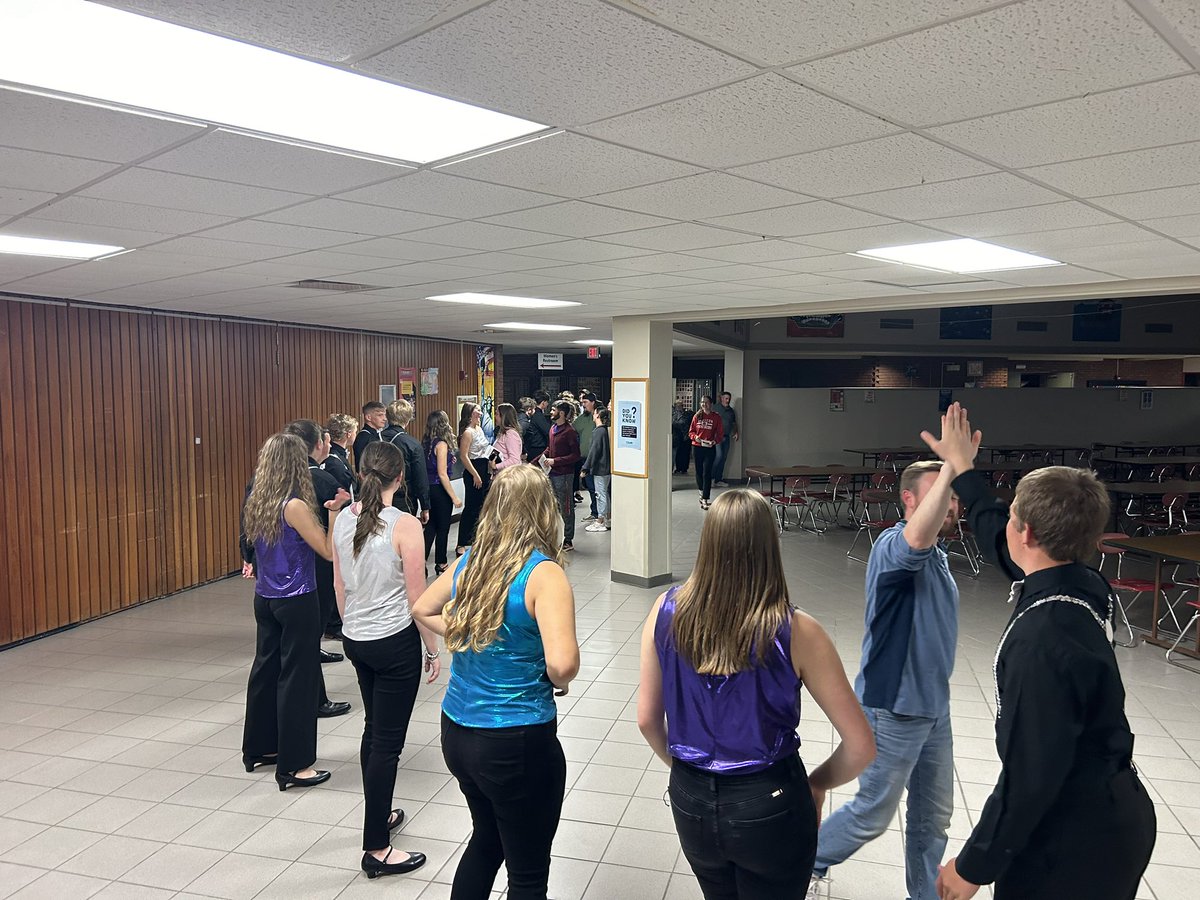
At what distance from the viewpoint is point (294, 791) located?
12.8 feet

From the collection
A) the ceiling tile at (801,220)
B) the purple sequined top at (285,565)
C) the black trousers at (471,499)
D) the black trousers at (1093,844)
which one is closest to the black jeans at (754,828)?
the black trousers at (1093,844)

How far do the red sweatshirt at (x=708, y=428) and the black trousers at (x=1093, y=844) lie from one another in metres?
11.0

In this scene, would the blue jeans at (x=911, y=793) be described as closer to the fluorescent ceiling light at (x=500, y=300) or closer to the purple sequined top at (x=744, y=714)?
the purple sequined top at (x=744, y=714)

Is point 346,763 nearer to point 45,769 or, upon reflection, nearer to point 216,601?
point 45,769

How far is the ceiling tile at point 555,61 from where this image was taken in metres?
1.51

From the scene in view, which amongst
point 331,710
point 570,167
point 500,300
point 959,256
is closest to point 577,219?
point 570,167

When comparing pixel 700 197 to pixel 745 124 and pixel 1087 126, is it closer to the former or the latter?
pixel 745 124

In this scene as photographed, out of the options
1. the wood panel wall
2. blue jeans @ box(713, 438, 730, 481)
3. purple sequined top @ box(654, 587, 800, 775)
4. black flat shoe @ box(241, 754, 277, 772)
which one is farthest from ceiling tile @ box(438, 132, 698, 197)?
blue jeans @ box(713, 438, 730, 481)

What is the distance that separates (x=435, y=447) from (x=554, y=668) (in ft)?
19.9

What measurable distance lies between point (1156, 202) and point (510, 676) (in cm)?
290

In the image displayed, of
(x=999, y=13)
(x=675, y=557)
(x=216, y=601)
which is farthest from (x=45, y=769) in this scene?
(x=675, y=557)

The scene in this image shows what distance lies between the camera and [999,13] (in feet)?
4.73

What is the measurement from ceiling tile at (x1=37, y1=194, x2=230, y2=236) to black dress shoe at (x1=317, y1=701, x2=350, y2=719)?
286cm

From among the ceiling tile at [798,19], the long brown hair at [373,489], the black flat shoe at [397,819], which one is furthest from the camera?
the black flat shoe at [397,819]
